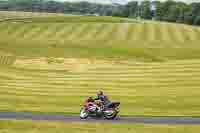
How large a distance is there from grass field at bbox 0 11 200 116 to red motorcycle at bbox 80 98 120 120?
67.2 inches

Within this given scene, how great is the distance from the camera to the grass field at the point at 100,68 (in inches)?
1346

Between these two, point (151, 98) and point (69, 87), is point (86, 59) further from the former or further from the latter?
point (151, 98)

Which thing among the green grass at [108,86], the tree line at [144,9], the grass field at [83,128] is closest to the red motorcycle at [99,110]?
the green grass at [108,86]

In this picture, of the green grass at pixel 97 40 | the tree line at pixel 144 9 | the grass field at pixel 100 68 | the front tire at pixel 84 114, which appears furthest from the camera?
the tree line at pixel 144 9

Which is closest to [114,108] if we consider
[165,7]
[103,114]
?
[103,114]

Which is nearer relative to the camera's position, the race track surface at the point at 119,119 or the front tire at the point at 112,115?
the race track surface at the point at 119,119

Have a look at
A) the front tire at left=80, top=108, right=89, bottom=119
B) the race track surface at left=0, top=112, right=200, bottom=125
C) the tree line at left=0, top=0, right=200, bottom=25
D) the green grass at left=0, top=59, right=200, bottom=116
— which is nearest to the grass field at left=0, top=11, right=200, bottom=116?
the green grass at left=0, top=59, right=200, bottom=116

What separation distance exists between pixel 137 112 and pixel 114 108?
2.36 metres

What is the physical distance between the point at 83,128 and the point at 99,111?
4.37 m

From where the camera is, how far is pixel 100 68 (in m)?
51.6

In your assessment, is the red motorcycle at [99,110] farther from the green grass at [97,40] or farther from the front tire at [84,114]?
the green grass at [97,40]

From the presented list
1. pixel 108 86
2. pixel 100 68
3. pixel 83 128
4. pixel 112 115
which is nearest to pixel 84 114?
pixel 112 115

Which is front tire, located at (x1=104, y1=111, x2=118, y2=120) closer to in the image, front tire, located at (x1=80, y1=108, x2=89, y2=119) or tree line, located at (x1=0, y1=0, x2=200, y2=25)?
front tire, located at (x1=80, y1=108, x2=89, y2=119)

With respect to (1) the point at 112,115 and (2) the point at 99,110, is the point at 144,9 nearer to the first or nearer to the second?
(2) the point at 99,110
